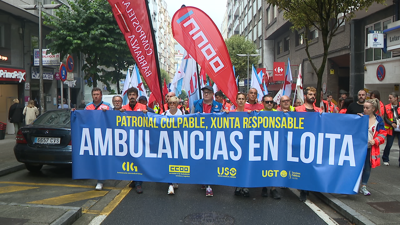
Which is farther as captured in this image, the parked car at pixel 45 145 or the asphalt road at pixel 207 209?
the parked car at pixel 45 145

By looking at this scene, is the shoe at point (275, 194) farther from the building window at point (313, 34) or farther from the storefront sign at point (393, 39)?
the building window at point (313, 34)

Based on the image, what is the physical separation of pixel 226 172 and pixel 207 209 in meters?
0.74

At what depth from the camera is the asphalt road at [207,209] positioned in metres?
4.70

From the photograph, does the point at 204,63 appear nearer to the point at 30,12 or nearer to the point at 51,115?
the point at 51,115

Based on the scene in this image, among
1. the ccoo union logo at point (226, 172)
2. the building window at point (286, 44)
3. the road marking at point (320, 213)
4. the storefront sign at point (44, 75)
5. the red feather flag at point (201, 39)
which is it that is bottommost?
the road marking at point (320, 213)

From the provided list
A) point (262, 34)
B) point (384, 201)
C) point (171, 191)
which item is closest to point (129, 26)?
point (171, 191)

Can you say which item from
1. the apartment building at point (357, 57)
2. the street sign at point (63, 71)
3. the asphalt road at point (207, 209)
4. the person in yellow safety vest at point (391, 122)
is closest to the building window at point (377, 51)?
the apartment building at point (357, 57)

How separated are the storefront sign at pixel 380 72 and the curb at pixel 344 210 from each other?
476 inches

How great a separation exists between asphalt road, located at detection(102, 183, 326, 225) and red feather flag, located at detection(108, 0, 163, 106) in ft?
6.36

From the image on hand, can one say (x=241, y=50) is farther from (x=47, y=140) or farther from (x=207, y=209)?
(x=207, y=209)

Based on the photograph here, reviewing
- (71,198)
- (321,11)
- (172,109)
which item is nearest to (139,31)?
(172,109)

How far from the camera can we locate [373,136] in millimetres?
5816

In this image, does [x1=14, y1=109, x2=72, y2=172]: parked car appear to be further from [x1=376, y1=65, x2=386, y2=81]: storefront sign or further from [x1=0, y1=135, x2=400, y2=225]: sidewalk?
[x1=376, y1=65, x2=386, y2=81]: storefront sign

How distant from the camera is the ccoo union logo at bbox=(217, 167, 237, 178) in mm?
5648
